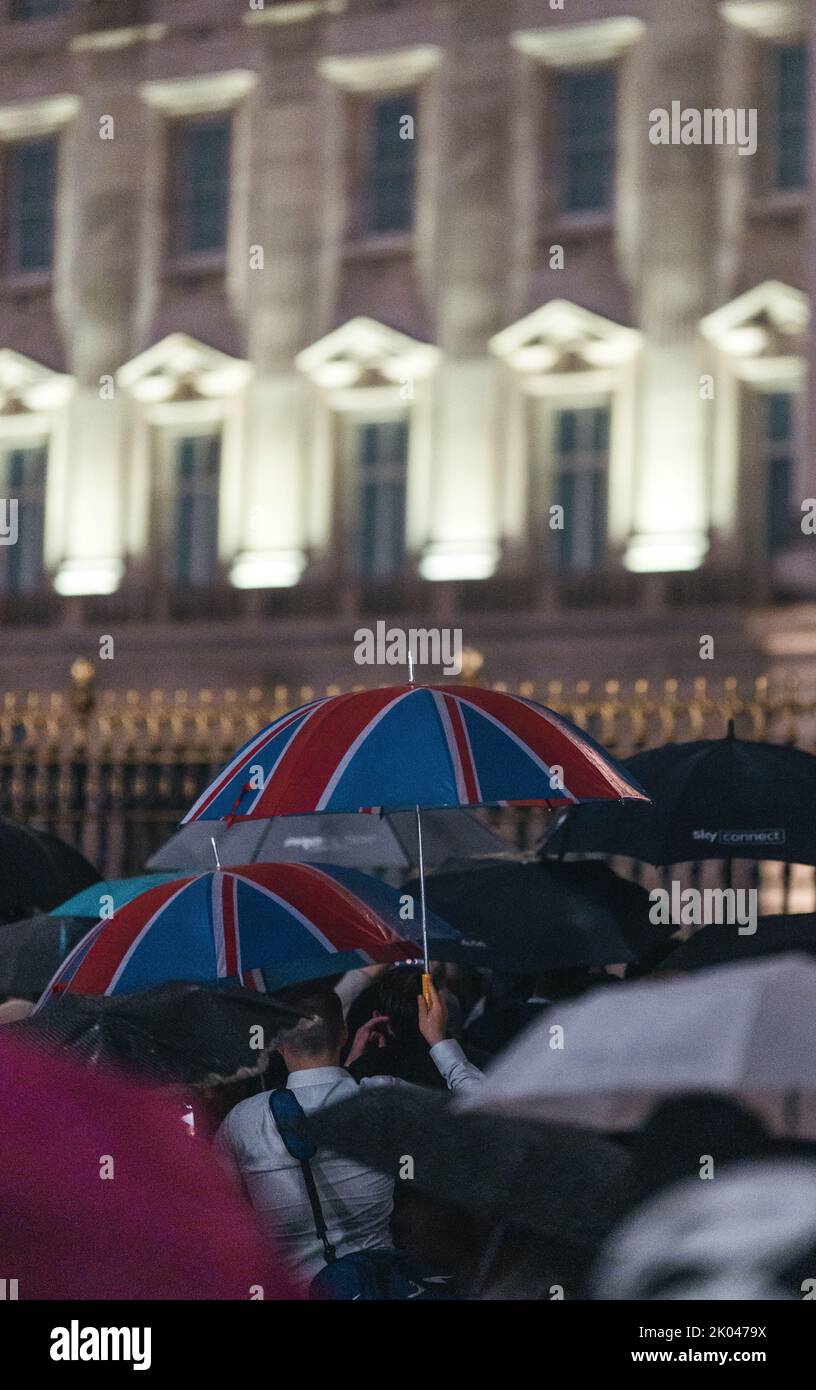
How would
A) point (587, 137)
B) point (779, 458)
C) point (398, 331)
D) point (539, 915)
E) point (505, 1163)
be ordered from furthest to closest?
point (398, 331), point (587, 137), point (779, 458), point (539, 915), point (505, 1163)

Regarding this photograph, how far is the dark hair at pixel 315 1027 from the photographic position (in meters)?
5.70

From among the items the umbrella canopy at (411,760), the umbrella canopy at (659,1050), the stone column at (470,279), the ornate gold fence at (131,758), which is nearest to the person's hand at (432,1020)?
the umbrella canopy at (411,760)

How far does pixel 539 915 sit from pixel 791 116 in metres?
18.1

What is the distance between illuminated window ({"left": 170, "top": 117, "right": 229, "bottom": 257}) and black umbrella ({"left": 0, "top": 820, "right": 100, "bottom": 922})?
18.8 m

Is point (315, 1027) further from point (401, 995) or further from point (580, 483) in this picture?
point (580, 483)

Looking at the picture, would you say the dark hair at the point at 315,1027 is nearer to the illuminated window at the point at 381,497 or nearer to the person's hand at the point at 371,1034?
the person's hand at the point at 371,1034

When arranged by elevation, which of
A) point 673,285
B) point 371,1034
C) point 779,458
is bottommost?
point 371,1034

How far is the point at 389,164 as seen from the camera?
1051 inches

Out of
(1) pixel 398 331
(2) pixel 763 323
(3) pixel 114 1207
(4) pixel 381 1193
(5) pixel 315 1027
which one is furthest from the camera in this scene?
(1) pixel 398 331

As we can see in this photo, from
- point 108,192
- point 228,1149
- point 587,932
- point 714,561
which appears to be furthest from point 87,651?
point 228,1149

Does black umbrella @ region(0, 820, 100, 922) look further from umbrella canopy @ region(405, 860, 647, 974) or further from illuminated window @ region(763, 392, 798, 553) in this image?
illuminated window @ region(763, 392, 798, 553)

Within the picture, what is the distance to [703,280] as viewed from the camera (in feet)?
80.5

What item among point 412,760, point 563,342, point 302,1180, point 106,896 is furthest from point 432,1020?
point 563,342
